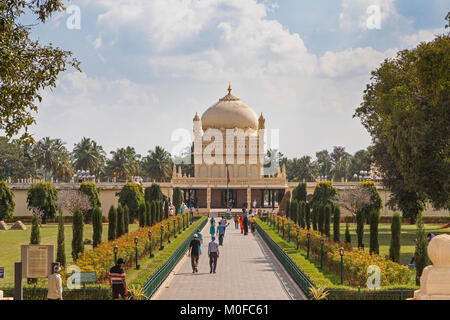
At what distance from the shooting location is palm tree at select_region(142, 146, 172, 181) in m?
91.6

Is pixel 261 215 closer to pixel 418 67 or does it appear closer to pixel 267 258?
pixel 267 258

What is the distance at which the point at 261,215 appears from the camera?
57.0 meters

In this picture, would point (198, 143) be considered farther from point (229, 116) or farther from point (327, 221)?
point (327, 221)

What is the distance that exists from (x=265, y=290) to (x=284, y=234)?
19.3 m

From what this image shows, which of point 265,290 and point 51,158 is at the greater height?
point 51,158

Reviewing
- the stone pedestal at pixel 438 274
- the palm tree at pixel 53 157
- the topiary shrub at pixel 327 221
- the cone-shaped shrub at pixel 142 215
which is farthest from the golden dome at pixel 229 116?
the stone pedestal at pixel 438 274

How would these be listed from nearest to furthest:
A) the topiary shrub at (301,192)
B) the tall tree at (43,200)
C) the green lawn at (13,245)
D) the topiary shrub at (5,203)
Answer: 1. the green lawn at (13,245)
2. the topiary shrub at (5,203)
3. the tall tree at (43,200)
4. the topiary shrub at (301,192)

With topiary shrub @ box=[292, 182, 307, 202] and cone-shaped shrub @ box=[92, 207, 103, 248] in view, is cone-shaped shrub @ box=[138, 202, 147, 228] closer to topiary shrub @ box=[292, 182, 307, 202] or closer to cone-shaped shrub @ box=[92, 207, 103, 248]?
cone-shaped shrub @ box=[92, 207, 103, 248]

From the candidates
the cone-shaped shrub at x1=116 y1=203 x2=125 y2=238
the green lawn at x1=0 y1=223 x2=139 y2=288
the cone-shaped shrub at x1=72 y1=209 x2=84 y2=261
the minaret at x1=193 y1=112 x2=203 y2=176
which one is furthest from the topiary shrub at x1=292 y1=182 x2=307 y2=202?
the cone-shaped shrub at x1=72 y1=209 x2=84 y2=261

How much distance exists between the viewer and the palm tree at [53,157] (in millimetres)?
83562

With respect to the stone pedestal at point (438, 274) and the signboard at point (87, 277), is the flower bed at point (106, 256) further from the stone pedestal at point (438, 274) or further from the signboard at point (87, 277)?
the stone pedestal at point (438, 274)

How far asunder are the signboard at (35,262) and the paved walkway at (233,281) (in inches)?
132

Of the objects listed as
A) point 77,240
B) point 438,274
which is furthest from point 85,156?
point 438,274

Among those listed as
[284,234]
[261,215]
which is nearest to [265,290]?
[284,234]
